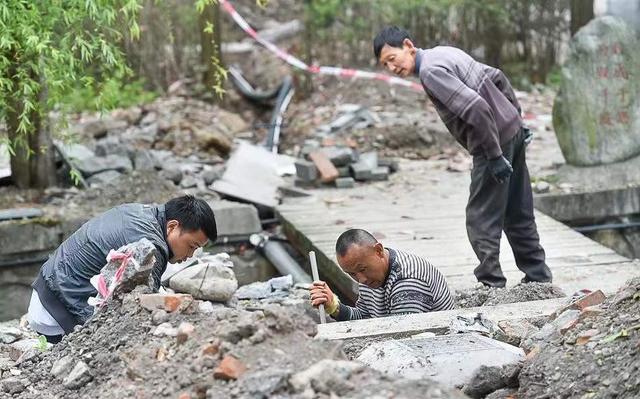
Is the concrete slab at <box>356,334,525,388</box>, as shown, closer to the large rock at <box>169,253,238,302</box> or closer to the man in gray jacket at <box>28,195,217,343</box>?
the man in gray jacket at <box>28,195,217,343</box>

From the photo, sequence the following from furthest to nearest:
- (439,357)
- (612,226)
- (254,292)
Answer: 1. (612,226)
2. (254,292)
3. (439,357)

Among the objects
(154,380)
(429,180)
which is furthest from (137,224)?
(429,180)

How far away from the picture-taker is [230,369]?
144 inches

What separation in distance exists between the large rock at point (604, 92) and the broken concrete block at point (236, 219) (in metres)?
3.14

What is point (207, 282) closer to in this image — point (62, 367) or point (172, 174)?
point (62, 367)

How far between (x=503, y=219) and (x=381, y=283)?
1.34m

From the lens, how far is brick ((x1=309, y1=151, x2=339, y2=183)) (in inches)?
413

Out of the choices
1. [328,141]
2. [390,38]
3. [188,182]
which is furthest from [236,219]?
[390,38]

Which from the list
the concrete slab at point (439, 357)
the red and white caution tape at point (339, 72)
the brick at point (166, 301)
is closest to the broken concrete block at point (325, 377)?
the concrete slab at point (439, 357)

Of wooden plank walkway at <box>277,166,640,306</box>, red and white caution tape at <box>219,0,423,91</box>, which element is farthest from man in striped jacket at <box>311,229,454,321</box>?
red and white caution tape at <box>219,0,423,91</box>

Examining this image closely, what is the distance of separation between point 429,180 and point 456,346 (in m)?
6.23

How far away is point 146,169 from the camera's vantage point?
10.3 meters

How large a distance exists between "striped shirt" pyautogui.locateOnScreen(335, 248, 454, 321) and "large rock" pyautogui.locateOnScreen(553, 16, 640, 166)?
4.88 meters

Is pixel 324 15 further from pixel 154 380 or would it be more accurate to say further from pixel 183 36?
pixel 154 380
